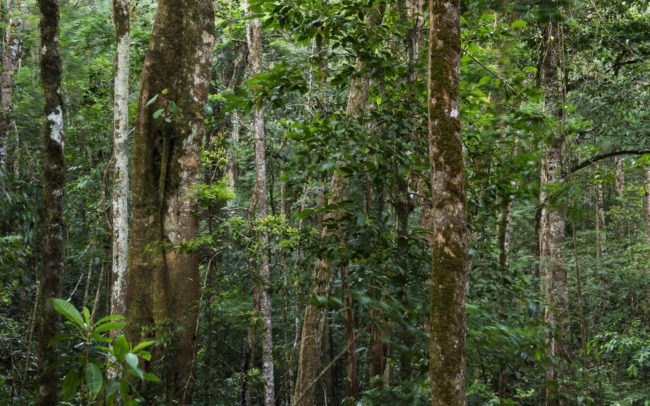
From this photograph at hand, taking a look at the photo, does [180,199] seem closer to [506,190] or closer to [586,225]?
[506,190]

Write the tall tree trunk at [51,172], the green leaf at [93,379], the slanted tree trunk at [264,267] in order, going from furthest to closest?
the slanted tree trunk at [264,267] < the tall tree trunk at [51,172] < the green leaf at [93,379]

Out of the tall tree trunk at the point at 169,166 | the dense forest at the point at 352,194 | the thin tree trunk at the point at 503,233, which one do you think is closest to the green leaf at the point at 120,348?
the dense forest at the point at 352,194

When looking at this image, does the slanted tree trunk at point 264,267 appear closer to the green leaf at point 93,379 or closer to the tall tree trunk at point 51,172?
the tall tree trunk at point 51,172

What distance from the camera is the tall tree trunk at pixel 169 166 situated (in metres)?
5.64

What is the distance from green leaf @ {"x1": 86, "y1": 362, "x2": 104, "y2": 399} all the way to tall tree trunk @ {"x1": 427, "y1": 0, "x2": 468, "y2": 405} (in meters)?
1.72

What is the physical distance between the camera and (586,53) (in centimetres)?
961

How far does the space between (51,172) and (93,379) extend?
3253 mm

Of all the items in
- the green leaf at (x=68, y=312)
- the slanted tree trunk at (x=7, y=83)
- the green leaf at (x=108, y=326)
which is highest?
the slanted tree trunk at (x=7, y=83)

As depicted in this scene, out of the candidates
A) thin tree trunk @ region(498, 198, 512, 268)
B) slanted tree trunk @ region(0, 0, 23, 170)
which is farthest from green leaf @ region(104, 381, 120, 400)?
slanted tree trunk @ region(0, 0, 23, 170)

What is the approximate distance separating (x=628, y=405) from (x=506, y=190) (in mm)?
7060

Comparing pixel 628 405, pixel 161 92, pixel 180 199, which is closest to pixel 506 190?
pixel 180 199

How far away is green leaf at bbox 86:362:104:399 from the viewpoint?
6.23ft

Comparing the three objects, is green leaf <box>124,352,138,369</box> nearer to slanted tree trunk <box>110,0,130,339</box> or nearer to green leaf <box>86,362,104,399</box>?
green leaf <box>86,362,104,399</box>

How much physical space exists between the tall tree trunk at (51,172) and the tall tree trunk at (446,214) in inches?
139
